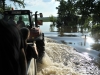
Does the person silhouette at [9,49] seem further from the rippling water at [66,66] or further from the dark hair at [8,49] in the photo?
the rippling water at [66,66]

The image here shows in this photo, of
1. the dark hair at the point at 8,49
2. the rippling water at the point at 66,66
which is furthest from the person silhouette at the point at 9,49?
the rippling water at the point at 66,66

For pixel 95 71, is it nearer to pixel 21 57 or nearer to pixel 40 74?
pixel 40 74

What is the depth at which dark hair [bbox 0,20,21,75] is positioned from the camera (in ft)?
5.52

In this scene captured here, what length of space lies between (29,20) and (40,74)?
245 cm

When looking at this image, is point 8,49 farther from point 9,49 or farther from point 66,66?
point 66,66

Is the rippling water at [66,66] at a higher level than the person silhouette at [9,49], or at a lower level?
lower

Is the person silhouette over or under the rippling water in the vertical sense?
over

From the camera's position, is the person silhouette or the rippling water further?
the rippling water

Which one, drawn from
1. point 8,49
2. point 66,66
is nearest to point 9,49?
point 8,49

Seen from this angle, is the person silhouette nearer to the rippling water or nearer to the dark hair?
the dark hair

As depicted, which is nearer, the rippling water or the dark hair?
the dark hair

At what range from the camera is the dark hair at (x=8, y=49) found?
1.68m

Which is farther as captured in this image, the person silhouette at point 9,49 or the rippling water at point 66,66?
the rippling water at point 66,66

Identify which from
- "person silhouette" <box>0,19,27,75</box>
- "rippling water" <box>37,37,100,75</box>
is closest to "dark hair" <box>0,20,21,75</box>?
"person silhouette" <box>0,19,27,75</box>
